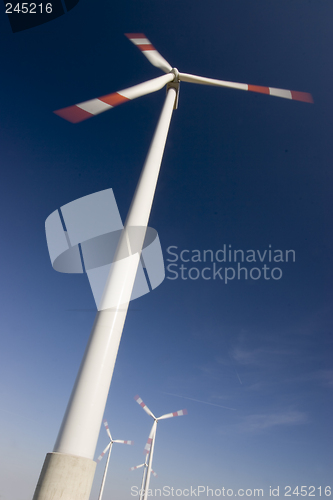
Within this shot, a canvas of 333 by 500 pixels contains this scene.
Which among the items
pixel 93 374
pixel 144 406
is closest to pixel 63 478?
pixel 93 374

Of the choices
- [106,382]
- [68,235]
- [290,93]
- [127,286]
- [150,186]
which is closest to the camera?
[106,382]

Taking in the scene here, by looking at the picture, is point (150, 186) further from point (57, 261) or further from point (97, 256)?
point (57, 261)

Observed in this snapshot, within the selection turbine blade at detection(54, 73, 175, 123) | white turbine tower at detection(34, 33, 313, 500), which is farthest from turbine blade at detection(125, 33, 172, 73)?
white turbine tower at detection(34, 33, 313, 500)

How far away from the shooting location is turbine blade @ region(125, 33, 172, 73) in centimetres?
1363

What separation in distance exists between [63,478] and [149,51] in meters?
16.2

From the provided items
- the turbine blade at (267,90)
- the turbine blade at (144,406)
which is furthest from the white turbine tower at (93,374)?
the turbine blade at (144,406)

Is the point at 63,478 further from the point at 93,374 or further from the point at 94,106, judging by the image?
the point at 94,106

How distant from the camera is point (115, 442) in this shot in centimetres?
5984

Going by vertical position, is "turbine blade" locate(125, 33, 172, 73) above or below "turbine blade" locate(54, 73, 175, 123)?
above

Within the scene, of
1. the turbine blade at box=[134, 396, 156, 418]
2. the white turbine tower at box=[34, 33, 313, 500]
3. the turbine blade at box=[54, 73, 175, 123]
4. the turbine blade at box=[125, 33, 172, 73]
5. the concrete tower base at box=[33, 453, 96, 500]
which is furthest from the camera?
the turbine blade at box=[134, 396, 156, 418]

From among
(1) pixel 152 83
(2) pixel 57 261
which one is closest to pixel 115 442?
(2) pixel 57 261

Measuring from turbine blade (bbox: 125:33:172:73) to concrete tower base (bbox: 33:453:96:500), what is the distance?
14874 millimetres

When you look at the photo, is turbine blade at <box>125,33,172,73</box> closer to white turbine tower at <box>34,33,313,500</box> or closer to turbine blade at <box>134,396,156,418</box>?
white turbine tower at <box>34,33,313,500</box>

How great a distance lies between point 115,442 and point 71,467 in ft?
219
